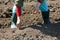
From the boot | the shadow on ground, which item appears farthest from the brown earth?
the boot

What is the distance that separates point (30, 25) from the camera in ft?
20.7

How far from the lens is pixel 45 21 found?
647 cm

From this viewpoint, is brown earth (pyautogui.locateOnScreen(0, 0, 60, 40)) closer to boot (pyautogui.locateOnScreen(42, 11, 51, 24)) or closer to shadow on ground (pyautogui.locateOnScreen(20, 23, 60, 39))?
shadow on ground (pyautogui.locateOnScreen(20, 23, 60, 39))

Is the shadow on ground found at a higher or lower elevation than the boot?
lower

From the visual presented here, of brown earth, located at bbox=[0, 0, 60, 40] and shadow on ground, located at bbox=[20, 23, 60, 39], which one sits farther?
shadow on ground, located at bbox=[20, 23, 60, 39]

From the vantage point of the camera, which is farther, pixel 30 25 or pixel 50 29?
pixel 30 25

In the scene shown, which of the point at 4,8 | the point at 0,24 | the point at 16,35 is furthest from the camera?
the point at 4,8

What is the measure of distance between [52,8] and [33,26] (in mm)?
1386

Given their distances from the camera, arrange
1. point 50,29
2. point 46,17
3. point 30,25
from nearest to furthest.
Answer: point 50,29 < point 30,25 < point 46,17

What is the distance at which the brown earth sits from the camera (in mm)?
5748

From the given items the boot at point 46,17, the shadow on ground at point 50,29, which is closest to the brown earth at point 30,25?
the shadow on ground at point 50,29

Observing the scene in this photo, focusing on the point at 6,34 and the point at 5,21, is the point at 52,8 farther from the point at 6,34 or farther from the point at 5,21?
the point at 6,34

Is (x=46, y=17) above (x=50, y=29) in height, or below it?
above

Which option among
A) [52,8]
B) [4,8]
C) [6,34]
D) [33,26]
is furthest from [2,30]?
[52,8]
